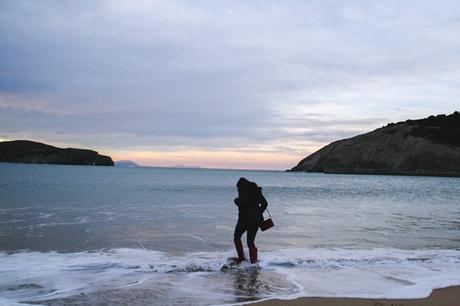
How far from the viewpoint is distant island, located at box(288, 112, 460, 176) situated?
410 feet

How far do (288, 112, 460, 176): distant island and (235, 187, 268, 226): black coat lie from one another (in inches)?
4913

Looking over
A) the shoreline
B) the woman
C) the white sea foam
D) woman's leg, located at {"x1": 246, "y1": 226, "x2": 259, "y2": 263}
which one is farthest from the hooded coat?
the shoreline

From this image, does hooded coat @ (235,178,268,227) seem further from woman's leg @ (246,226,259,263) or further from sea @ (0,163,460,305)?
sea @ (0,163,460,305)

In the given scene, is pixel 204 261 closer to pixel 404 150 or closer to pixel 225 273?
pixel 225 273

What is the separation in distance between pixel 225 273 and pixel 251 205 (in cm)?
184

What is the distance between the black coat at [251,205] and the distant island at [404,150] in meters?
125

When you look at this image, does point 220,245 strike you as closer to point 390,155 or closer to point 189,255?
point 189,255

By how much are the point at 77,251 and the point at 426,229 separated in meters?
13.5

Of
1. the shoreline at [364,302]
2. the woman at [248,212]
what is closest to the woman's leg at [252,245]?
the woman at [248,212]

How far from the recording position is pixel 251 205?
34.4 ft

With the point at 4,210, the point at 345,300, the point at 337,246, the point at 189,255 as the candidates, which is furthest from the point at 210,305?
the point at 4,210

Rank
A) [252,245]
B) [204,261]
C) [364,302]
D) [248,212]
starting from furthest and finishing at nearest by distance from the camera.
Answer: [248,212], [252,245], [204,261], [364,302]

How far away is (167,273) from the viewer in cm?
916

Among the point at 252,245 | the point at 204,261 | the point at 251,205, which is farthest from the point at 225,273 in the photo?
the point at 251,205
